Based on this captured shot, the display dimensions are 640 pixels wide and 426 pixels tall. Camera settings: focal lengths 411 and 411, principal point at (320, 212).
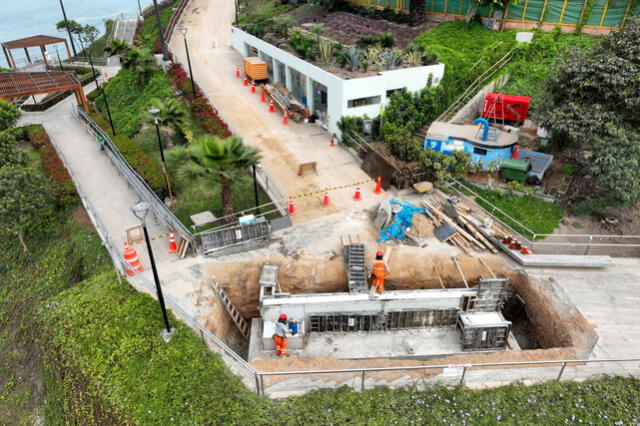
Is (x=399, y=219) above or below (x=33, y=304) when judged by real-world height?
above

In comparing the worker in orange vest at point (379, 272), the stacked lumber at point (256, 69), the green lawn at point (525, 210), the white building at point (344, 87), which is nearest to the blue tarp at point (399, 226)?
the worker in orange vest at point (379, 272)

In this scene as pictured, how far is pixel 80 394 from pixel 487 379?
12.1 metres

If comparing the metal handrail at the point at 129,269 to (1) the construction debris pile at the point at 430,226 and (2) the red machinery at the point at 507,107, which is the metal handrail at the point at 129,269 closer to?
(1) the construction debris pile at the point at 430,226

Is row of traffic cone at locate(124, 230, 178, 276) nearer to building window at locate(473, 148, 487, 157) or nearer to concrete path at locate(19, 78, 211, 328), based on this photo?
concrete path at locate(19, 78, 211, 328)

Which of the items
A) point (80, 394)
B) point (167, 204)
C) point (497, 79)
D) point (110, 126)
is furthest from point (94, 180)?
point (497, 79)

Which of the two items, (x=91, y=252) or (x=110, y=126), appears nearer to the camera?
(x=91, y=252)

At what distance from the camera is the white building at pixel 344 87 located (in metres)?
23.6

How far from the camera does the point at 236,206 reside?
63.8 feet

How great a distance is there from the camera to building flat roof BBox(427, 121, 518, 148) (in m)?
21.4

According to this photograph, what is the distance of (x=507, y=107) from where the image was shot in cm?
2638

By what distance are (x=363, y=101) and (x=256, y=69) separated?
11.6 meters

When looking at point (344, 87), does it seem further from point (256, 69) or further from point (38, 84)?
point (38, 84)

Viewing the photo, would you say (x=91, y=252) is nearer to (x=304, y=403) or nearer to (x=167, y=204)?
(x=167, y=204)

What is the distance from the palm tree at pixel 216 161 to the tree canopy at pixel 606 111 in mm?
14685
